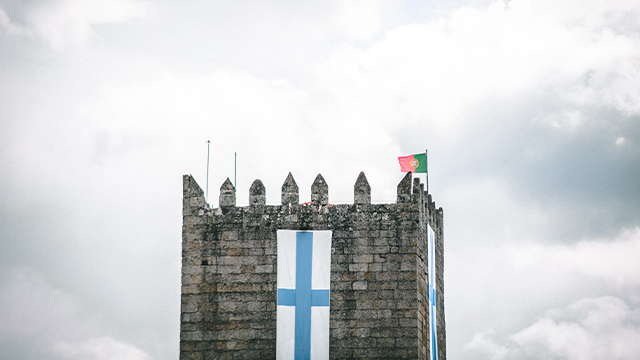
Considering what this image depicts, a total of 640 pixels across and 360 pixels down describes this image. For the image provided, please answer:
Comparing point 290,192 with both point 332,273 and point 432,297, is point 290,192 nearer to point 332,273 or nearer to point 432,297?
point 332,273

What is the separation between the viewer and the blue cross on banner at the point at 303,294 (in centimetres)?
2727

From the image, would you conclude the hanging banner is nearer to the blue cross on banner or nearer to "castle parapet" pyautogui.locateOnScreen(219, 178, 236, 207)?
the blue cross on banner

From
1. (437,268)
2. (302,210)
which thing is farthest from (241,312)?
(437,268)

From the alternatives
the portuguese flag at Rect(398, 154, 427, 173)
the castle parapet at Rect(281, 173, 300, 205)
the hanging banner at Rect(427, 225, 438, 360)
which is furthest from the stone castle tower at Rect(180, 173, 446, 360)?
the portuguese flag at Rect(398, 154, 427, 173)

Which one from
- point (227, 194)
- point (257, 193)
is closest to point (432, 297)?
point (257, 193)

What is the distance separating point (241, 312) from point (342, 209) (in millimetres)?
4012

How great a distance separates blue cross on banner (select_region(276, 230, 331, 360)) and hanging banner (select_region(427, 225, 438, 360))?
3.68m

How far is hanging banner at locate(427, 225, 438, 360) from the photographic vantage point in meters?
29.5

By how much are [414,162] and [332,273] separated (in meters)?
5.29

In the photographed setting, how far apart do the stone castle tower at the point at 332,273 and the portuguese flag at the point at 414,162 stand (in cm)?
244

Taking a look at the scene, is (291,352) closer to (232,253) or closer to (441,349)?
(232,253)

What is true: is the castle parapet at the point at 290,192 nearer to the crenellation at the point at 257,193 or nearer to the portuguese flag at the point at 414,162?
the crenellation at the point at 257,193

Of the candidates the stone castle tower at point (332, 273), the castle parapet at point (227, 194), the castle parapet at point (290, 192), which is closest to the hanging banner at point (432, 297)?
the stone castle tower at point (332, 273)

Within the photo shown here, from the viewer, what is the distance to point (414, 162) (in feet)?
101
